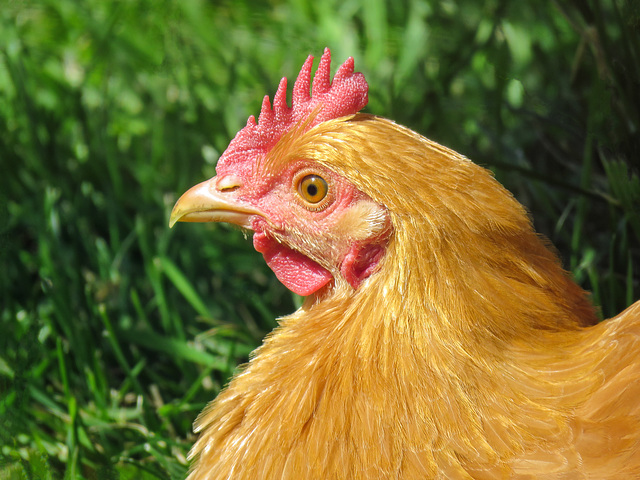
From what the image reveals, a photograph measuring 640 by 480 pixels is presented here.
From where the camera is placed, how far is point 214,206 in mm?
2145

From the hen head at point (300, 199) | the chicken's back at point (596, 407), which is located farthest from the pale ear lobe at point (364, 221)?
the chicken's back at point (596, 407)

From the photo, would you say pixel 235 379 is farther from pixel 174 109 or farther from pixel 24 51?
pixel 24 51

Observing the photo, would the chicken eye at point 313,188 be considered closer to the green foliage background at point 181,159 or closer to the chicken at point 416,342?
the chicken at point 416,342

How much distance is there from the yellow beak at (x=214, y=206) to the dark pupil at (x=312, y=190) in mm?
200

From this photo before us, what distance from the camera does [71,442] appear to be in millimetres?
2441

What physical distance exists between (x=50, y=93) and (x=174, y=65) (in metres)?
0.88

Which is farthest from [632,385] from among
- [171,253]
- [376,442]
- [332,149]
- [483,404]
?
[171,253]

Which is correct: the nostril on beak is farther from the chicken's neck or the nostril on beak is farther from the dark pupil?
the chicken's neck

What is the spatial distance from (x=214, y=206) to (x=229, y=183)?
87 millimetres

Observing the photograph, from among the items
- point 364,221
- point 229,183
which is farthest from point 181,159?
point 364,221

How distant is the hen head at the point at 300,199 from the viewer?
1938 mm

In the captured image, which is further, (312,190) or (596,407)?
(312,190)

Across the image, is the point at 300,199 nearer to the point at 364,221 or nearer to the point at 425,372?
the point at 364,221

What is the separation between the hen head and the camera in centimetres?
194
